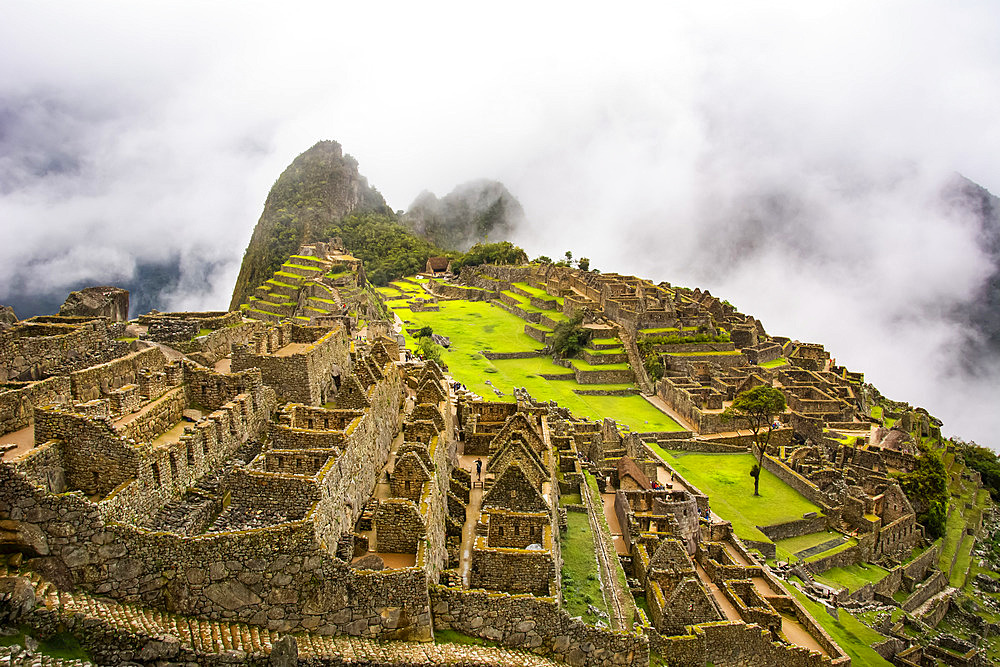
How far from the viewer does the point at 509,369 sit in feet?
172

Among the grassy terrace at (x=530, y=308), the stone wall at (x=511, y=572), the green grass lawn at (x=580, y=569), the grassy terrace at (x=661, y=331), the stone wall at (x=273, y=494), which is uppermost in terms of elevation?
the grassy terrace at (x=530, y=308)

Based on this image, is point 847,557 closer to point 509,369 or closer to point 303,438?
point 509,369

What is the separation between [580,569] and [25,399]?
480 inches

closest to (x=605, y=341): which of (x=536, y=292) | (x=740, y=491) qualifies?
(x=536, y=292)

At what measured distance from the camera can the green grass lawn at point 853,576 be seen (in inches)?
1158

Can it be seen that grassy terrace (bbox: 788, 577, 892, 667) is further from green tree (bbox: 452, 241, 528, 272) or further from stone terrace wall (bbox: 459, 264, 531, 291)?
green tree (bbox: 452, 241, 528, 272)

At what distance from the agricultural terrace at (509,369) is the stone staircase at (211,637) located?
944 inches

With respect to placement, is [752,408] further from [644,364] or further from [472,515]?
[472,515]

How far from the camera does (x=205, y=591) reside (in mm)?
9828

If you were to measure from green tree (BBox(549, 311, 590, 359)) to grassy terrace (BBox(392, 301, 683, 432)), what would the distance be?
1435mm

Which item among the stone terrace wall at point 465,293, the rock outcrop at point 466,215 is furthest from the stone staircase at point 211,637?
the rock outcrop at point 466,215

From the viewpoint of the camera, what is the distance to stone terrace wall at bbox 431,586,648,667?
1184 centimetres

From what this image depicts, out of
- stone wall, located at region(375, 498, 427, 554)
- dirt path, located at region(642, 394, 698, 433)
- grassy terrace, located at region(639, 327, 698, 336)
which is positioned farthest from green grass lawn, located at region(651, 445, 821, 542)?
stone wall, located at region(375, 498, 427, 554)

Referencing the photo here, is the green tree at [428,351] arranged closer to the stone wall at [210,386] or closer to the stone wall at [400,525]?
the stone wall at [210,386]
